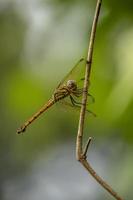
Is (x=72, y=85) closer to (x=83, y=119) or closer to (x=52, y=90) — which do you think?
(x=83, y=119)

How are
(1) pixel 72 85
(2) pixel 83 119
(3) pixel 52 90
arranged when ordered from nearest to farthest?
(2) pixel 83 119 → (1) pixel 72 85 → (3) pixel 52 90

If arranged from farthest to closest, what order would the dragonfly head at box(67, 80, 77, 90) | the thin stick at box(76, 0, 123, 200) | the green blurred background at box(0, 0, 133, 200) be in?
the green blurred background at box(0, 0, 133, 200) < the dragonfly head at box(67, 80, 77, 90) < the thin stick at box(76, 0, 123, 200)

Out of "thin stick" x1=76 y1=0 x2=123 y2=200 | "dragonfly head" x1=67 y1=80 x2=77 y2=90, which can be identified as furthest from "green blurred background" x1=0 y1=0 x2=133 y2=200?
"thin stick" x1=76 y1=0 x2=123 y2=200

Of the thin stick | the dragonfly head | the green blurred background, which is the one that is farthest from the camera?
the green blurred background

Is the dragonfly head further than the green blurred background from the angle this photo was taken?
No

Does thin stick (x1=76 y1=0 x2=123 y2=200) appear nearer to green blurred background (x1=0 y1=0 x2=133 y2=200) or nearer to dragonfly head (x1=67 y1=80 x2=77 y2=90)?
dragonfly head (x1=67 y1=80 x2=77 y2=90)

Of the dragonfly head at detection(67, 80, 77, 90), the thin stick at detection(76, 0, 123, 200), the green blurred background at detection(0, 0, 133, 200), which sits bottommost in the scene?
the thin stick at detection(76, 0, 123, 200)

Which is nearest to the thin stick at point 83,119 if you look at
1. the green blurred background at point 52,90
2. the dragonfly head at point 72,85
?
the dragonfly head at point 72,85

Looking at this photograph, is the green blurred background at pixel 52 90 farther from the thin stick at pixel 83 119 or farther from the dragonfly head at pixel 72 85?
the thin stick at pixel 83 119

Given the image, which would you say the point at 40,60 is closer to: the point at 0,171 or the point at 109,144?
the point at 109,144

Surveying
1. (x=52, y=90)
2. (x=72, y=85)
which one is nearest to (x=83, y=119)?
(x=72, y=85)
